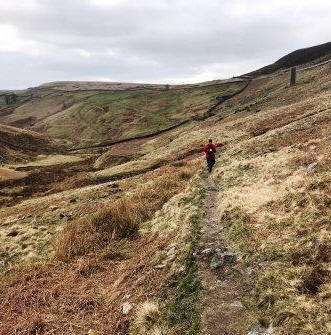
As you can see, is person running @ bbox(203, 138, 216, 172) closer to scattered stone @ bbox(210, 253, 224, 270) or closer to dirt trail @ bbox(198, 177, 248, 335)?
dirt trail @ bbox(198, 177, 248, 335)

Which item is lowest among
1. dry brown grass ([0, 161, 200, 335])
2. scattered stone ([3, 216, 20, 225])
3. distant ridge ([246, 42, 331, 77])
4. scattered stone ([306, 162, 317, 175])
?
scattered stone ([3, 216, 20, 225])

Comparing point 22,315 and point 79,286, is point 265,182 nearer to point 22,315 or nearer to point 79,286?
point 79,286

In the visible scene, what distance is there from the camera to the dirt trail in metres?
11.3

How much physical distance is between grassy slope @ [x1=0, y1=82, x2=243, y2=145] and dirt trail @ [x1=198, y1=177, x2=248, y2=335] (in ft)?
287

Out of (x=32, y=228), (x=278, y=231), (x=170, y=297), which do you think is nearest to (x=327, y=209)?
(x=278, y=231)

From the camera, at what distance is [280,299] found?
1154 centimetres

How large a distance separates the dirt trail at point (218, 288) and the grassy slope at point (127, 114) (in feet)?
287

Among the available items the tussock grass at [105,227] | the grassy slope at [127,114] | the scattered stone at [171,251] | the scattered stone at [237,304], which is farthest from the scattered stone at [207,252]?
the grassy slope at [127,114]

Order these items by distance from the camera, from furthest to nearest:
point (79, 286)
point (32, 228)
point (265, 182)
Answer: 1. point (32, 228)
2. point (265, 182)
3. point (79, 286)

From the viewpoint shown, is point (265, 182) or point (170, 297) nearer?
point (170, 297)

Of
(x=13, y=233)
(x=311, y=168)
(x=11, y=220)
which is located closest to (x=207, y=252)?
(x=311, y=168)

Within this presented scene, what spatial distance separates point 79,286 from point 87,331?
11.1 ft

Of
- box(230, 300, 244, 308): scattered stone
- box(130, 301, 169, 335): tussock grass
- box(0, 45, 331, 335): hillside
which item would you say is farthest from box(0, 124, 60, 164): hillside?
box(230, 300, 244, 308): scattered stone

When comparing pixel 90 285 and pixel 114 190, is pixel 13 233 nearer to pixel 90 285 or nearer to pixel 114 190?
pixel 114 190
